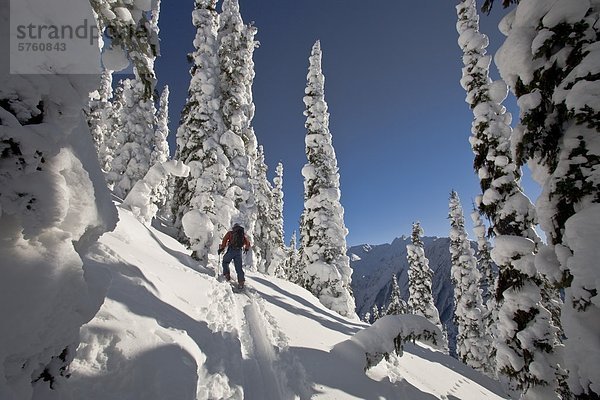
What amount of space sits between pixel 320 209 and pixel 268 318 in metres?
11.9

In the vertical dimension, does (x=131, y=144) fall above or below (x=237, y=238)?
above

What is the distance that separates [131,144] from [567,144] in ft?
99.2

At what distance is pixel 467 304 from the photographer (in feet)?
79.7

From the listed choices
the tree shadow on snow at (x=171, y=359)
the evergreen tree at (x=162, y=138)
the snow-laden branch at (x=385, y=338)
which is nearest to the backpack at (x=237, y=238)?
the tree shadow on snow at (x=171, y=359)

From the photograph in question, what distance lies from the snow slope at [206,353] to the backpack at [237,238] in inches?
62.7

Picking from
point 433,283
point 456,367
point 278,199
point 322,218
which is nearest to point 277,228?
point 278,199

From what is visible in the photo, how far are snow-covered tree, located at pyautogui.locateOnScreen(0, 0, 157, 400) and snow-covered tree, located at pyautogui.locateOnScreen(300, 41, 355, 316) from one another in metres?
16.0

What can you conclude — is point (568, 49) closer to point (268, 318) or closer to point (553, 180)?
point (553, 180)

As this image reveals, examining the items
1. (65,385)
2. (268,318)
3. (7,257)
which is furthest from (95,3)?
(268,318)

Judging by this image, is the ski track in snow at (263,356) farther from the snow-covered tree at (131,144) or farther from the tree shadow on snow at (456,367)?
the snow-covered tree at (131,144)

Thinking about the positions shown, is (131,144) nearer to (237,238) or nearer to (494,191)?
(237,238)

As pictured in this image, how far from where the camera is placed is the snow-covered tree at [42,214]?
7.18 feet

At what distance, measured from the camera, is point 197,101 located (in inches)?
755

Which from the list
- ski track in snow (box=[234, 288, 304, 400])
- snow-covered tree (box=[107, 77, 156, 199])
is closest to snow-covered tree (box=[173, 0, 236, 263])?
ski track in snow (box=[234, 288, 304, 400])
